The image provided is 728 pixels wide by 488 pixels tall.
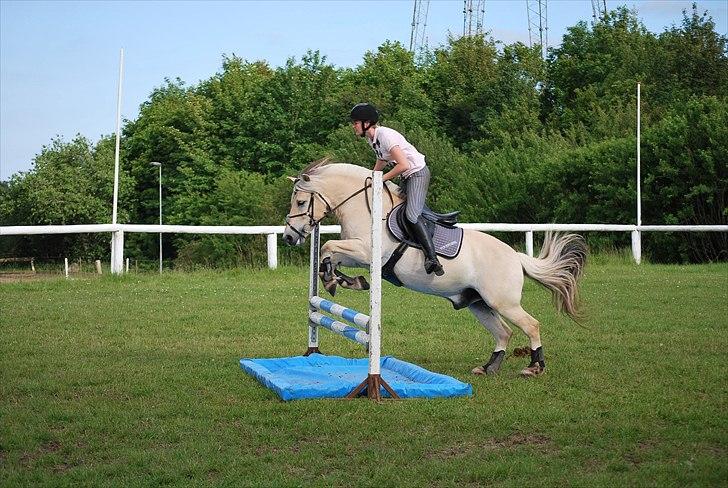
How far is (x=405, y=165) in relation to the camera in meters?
9.12

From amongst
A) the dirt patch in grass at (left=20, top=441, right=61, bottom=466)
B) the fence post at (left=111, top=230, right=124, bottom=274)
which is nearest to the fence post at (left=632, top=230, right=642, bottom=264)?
the fence post at (left=111, top=230, right=124, bottom=274)

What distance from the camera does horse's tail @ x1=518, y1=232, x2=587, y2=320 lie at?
34.1ft

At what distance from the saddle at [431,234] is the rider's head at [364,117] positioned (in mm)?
901

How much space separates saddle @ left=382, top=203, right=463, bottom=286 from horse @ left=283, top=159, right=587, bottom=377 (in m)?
0.06

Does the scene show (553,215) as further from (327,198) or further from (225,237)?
(327,198)

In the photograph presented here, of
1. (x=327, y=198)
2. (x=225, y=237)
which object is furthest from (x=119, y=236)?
(x=225, y=237)

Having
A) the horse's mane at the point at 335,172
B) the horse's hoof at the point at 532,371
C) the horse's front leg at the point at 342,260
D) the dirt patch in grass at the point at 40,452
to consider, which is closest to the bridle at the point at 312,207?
the horse's mane at the point at 335,172

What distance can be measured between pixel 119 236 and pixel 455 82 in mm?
40569

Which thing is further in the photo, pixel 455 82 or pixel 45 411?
pixel 455 82

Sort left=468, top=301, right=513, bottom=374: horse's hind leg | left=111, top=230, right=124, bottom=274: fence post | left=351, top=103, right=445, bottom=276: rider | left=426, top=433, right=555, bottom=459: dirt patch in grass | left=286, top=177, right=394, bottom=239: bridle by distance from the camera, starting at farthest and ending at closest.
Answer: left=111, top=230, right=124, bottom=274: fence post < left=468, top=301, right=513, bottom=374: horse's hind leg < left=286, top=177, right=394, bottom=239: bridle < left=351, top=103, right=445, bottom=276: rider < left=426, top=433, right=555, bottom=459: dirt patch in grass

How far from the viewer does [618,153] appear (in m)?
30.5

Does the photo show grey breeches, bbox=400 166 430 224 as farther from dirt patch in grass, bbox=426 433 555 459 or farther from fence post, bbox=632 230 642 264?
fence post, bbox=632 230 642 264

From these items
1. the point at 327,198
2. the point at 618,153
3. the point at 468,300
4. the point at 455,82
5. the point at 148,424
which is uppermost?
the point at 455,82

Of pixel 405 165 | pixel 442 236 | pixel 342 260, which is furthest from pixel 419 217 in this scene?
pixel 342 260
